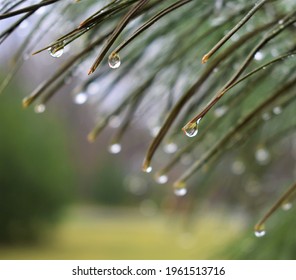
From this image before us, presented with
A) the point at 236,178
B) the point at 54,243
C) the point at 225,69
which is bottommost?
the point at 225,69

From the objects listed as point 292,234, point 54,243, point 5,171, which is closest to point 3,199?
point 5,171

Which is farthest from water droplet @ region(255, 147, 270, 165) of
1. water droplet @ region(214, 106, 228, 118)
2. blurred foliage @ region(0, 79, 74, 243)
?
blurred foliage @ region(0, 79, 74, 243)

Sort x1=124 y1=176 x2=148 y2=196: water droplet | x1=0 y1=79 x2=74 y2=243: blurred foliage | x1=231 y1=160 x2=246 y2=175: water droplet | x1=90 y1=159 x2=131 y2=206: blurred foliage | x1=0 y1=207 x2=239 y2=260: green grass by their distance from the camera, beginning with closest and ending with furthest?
x1=231 y1=160 x2=246 y2=175: water droplet
x1=124 y1=176 x2=148 y2=196: water droplet
x1=0 y1=79 x2=74 y2=243: blurred foliage
x1=0 y1=207 x2=239 y2=260: green grass
x1=90 y1=159 x2=131 y2=206: blurred foliage

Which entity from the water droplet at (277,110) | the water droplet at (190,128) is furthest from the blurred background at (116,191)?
the water droplet at (190,128)

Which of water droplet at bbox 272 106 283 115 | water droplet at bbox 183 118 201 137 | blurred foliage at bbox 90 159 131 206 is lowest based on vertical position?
water droplet at bbox 183 118 201 137

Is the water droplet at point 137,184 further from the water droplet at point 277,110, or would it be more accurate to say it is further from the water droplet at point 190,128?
the water droplet at point 190,128

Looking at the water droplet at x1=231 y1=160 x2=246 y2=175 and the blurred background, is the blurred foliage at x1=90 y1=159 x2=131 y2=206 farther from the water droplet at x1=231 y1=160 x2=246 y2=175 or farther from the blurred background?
the water droplet at x1=231 y1=160 x2=246 y2=175

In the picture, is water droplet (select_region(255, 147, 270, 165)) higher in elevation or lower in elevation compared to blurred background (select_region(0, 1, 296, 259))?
lower

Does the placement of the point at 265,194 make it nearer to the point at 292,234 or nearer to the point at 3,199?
the point at 292,234
